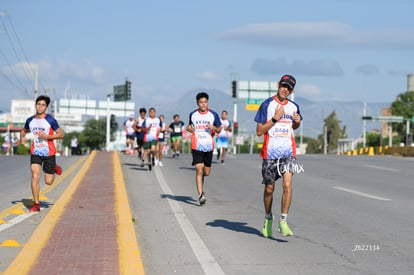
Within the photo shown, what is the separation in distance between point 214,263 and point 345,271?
130 cm

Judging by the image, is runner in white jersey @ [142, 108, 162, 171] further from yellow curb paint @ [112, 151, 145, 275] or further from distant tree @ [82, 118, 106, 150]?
distant tree @ [82, 118, 106, 150]

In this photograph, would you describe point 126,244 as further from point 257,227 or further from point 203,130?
point 203,130

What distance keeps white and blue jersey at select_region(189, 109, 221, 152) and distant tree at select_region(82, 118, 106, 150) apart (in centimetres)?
12515

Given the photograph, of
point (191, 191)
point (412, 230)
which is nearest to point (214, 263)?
point (412, 230)

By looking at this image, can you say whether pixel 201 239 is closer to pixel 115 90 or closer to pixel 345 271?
pixel 345 271

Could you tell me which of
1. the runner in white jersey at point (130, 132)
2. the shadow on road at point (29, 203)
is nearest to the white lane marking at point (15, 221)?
the shadow on road at point (29, 203)

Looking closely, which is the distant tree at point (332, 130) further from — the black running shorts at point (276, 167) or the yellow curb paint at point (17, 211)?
the black running shorts at point (276, 167)

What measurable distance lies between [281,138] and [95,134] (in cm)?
13082

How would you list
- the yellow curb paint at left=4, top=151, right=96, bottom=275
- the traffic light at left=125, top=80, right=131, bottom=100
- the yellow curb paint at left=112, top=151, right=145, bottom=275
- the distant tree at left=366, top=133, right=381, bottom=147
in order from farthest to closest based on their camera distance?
the distant tree at left=366, top=133, right=381, bottom=147 → the traffic light at left=125, top=80, right=131, bottom=100 → the yellow curb paint at left=112, top=151, right=145, bottom=275 → the yellow curb paint at left=4, top=151, right=96, bottom=275

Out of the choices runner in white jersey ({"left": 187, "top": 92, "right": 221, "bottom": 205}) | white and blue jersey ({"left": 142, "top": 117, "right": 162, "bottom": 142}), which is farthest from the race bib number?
white and blue jersey ({"left": 142, "top": 117, "right": 162, "bottom": 142})

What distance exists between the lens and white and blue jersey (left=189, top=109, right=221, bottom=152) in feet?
45.5

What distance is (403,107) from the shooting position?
118312 millimetres

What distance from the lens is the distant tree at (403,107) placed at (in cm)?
11725

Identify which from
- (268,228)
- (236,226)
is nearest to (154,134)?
(236,226)
